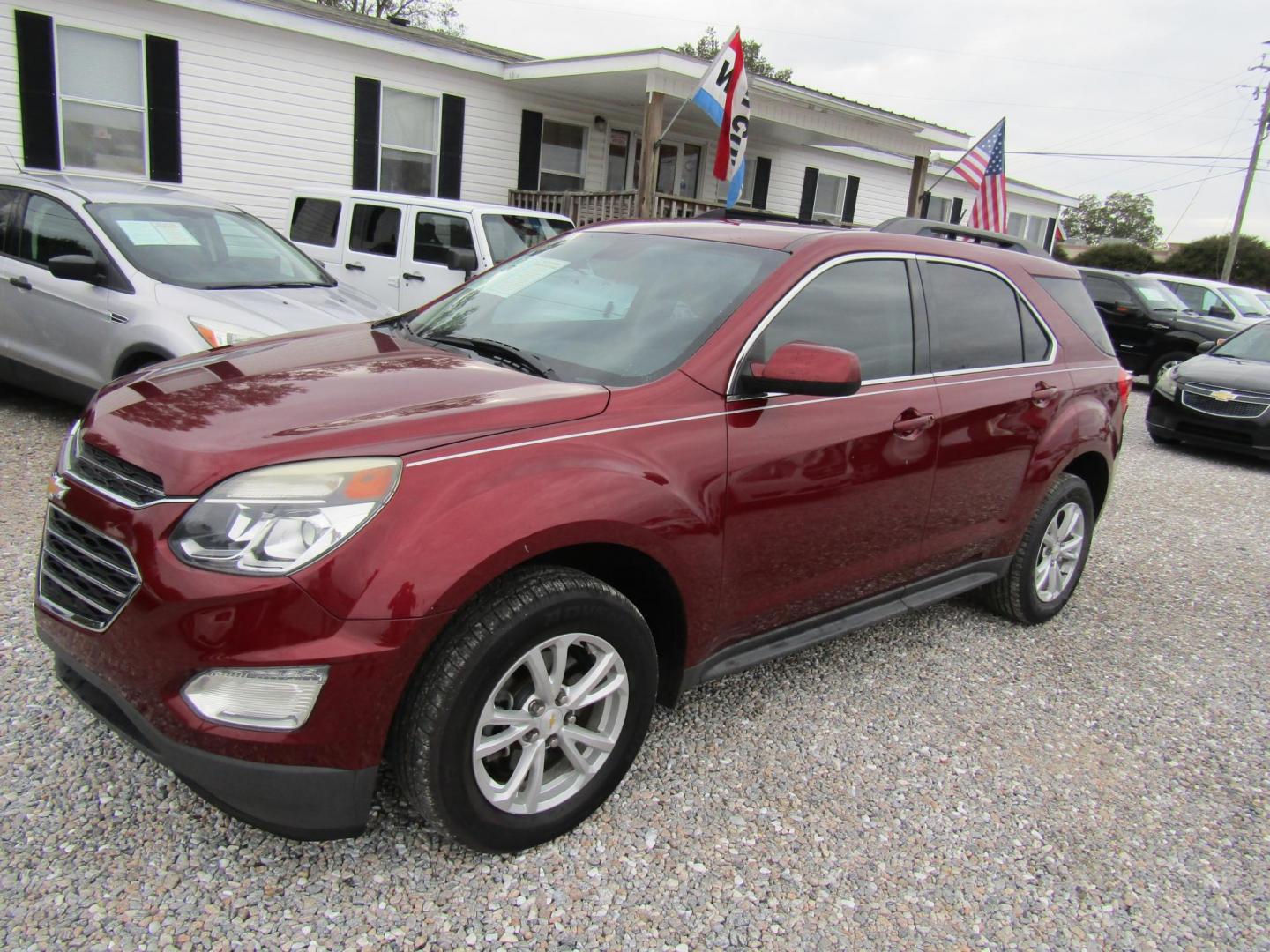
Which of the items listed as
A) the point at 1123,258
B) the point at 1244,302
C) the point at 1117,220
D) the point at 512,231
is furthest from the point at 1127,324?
the point at 1117,220

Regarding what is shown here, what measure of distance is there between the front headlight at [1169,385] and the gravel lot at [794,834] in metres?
6.40

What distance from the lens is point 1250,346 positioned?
396 inches

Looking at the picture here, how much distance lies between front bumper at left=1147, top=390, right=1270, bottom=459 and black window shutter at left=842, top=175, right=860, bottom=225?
40.4 ft

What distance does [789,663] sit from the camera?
375cm

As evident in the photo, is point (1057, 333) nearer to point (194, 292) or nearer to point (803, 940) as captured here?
point (803, 940)

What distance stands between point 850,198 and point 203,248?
58.2ft

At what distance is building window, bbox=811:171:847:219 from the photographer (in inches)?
794

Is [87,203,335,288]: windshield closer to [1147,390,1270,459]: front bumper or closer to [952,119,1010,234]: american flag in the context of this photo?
[1147,390,1270,459]: front bumper

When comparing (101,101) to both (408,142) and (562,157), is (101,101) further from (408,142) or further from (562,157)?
(562,157)

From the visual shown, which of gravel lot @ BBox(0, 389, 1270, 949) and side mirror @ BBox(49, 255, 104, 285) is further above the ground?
side mirror @ BBox(49, 255, 104, 285)

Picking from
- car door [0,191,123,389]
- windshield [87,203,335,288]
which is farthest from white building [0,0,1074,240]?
windshield [87,203,335,288]

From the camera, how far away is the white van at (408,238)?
351 inches

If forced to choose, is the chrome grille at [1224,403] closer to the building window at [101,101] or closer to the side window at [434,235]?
the side window at [434,235]

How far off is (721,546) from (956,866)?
114 cm
